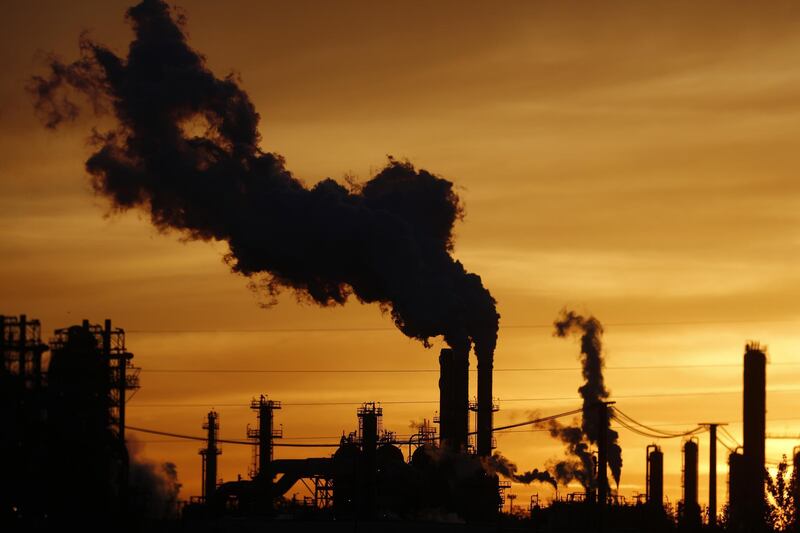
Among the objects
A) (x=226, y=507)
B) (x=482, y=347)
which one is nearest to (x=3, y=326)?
(x=482, y=347)

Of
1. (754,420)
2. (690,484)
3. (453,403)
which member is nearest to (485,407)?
(453,403)

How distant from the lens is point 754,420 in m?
74.7

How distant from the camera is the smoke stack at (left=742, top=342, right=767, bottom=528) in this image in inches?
2940

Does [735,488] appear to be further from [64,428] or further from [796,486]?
[64,428]

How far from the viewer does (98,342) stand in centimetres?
8012

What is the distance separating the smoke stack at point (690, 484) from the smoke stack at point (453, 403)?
13.1m

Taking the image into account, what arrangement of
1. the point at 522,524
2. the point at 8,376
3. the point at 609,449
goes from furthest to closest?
1. the point at 609,449
2. the point at 522,524
3. the point at 8,376

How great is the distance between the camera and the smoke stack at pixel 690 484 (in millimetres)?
98312

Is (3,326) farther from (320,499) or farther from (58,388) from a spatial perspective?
(320,499)

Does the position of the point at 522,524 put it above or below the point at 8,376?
below

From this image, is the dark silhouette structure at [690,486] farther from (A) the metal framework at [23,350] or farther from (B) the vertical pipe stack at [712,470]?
(A) the metal framework at [23,350]

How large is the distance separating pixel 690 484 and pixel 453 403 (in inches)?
573

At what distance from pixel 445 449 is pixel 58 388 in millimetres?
29573

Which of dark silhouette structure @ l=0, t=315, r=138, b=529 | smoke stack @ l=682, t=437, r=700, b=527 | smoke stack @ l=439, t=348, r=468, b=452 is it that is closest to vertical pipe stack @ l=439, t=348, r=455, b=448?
smoke stack @ l=439, t=348, r=468, b=452
